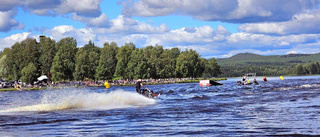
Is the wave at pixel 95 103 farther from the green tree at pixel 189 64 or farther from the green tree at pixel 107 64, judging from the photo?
the green tree at pixel 189 64

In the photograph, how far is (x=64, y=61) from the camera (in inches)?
5079

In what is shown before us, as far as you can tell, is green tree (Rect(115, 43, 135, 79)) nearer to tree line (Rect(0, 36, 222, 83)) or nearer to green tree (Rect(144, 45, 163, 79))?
tree line (Rect(0, 36, 222, 83))

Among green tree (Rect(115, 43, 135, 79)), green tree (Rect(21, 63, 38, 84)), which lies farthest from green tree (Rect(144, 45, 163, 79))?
green tree (Rect(21, 63, 38, 84))

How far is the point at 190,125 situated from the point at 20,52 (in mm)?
126049

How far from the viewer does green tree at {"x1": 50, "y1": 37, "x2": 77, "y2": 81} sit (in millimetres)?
125625

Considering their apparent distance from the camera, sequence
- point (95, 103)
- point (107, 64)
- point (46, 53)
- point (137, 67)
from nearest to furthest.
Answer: point (95, 103) < point (46, 53) < point (137, 67) < point (107, 64)

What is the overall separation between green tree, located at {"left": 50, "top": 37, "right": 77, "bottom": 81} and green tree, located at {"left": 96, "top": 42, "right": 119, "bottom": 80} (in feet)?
33.6

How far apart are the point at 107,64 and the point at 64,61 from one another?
20027 millimetres

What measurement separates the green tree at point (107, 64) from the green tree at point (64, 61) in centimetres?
1023

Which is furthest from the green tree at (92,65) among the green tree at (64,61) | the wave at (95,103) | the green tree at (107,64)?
the wave at (95,103)

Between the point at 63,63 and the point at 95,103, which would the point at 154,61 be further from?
the point at 95,103

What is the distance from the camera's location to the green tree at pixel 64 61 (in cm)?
12562

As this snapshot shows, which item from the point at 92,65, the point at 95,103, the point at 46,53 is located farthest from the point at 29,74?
the point at 95,103

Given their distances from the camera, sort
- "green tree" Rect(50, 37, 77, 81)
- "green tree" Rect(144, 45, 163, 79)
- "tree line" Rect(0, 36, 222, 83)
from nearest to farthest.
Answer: "green tree" Rect(50, 37, 77, 81)
"tree line" Rect(0, 36, 222, 83)
"green tree" Rect(144, 45, 163, 79)
